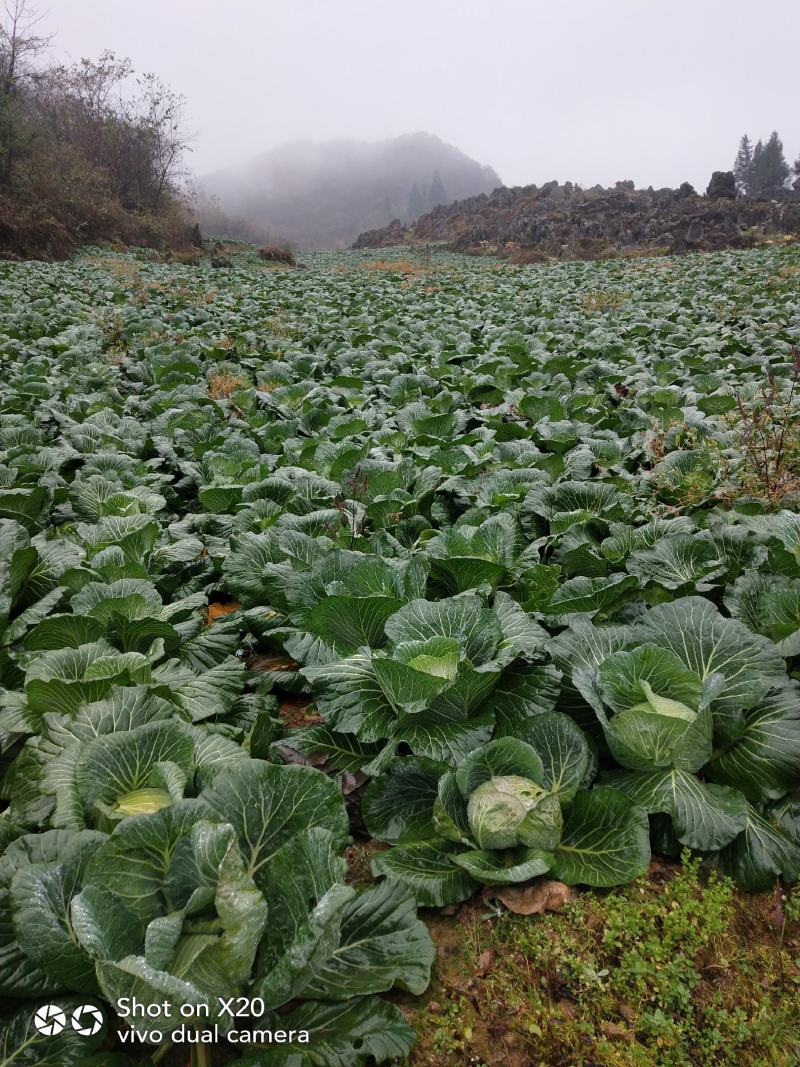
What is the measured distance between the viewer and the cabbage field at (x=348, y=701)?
4.71 ft

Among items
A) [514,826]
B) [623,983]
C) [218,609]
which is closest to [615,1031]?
[623,983]

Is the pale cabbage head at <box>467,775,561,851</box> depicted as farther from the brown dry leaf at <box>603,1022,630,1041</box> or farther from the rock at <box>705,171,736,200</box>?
the rock at <box>705,171,736,200</box>

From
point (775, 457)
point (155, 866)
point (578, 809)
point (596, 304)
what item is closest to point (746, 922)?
point (578, 809)

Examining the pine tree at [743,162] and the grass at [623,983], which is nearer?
the grass at [623,983]

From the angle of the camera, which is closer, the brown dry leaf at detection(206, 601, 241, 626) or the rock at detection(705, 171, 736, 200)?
the brown dry leaf at detection(206, 601, 241, 626)

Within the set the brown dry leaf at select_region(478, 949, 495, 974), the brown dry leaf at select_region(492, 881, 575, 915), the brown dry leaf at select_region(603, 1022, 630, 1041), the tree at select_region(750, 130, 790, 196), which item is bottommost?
the brown dry leaf at select_region(478, 949, 495, 974)

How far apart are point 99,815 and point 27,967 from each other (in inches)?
14.3

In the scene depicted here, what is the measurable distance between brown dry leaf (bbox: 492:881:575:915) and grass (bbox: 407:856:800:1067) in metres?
0.02

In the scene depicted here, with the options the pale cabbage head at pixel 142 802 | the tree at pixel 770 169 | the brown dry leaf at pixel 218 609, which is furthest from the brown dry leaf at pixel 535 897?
the tree at pixel 770 169

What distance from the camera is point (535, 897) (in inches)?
69.3

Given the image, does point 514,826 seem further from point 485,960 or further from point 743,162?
point 743,162

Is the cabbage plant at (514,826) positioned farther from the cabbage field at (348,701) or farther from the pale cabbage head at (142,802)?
the pale cabbage head at (142,802)

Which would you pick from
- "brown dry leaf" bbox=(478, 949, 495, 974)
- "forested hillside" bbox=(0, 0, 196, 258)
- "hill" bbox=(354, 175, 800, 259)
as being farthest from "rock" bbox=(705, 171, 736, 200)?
"brown dry leaf" bbox=(478, 949, 495, 974)

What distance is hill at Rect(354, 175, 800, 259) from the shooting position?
2773cm
